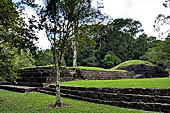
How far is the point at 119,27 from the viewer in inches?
1593

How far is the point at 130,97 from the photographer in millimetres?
6367

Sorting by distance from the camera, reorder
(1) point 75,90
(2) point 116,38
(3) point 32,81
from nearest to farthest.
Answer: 1. (1) point 75,90
2. (3) point 32,81
3. (2) point 116,38

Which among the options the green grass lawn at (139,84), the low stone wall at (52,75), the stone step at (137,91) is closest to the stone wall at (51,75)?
the low stone wall at (52,75)

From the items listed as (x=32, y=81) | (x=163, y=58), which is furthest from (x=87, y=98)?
(x=163, y=58)

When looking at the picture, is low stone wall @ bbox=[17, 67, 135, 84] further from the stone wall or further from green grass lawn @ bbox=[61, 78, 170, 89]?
green grass lawn @ bbox=[61, 78, 170, 89]

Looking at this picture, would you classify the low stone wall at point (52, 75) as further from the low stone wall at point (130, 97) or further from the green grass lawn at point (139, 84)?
the low stone wall at point (130, 97)

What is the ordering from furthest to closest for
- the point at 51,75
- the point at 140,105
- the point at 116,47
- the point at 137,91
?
1. the point at 116,47
2. the point at 51,75
3. the point at 137,91
4. the point at 140,105

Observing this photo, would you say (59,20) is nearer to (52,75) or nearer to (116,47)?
(52,75)

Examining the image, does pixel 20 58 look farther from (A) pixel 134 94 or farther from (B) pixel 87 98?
(A) pixel 134 94

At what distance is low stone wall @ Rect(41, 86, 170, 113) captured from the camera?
18.2 feet

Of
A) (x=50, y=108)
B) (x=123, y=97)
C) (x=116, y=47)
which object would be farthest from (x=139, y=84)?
(x=116, y=47)

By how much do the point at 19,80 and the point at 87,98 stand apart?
9.16 meters

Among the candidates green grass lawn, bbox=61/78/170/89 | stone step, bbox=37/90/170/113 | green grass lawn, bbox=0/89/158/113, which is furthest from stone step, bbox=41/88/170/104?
green grass lawn, bbox=61/78/170/89

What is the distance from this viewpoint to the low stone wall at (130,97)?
5.56m
